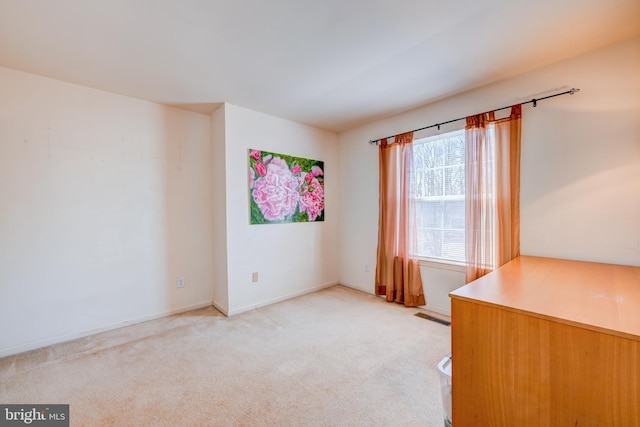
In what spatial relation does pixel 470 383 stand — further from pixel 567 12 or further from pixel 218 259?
pixel 218 259

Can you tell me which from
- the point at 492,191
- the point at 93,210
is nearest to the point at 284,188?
the point at 93,210

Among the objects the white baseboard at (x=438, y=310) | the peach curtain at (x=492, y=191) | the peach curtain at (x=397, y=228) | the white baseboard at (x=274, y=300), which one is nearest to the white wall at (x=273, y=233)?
the white baseboard at (x=274, y=300)

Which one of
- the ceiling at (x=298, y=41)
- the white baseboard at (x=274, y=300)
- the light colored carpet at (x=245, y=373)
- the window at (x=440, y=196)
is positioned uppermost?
the ceiling at (x=298, y=41)

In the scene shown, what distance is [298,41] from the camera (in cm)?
183

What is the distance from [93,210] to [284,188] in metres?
1.97

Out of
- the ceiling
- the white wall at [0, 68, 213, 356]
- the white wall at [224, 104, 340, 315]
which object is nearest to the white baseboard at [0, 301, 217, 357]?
the white wall at [0, 68, 213, 356]

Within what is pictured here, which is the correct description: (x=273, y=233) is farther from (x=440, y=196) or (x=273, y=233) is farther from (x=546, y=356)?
(x=546, y=356)

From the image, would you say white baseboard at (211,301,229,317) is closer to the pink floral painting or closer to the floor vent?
the pink floral painting

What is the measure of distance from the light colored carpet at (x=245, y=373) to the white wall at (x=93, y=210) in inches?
11.9

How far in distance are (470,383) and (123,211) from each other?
125 inches

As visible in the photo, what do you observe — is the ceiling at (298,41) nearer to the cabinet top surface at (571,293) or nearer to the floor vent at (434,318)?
the cabinet top surface at (571,293)

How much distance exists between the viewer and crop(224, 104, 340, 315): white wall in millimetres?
2965

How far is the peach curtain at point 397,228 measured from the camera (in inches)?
121

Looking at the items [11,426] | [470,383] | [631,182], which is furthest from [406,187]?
[11,426]
